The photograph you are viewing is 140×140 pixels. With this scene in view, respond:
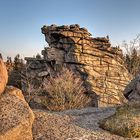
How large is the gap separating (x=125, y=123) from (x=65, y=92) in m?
25.9

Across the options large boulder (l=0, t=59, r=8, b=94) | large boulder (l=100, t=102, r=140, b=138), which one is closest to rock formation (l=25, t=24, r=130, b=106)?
large boulder (l=100, t=102, r=140, b=138)

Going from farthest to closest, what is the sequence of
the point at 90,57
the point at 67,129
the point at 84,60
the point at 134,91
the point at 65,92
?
the point at 90,57, the point at 84,60, the point at 65,92, the point at 134,91, the point at 67,129

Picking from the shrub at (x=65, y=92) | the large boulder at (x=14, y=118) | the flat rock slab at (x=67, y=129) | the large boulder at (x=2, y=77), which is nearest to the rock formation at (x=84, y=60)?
the shrub at (x=65, y=92)

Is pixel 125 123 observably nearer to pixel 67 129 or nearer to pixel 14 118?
pixel 67 129

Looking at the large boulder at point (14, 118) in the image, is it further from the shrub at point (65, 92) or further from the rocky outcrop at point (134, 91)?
the shrub at point (65, 92)

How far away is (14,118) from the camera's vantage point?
8148mm

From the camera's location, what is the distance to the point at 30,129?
823cm

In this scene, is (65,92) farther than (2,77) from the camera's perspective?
Yes

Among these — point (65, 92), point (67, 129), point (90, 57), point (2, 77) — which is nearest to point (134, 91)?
point (67, 129)

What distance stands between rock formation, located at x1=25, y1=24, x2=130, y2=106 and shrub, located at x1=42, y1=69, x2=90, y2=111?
2169 millimetres

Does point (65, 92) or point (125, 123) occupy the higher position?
point (125, 123)

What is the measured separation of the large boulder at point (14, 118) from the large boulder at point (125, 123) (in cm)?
245

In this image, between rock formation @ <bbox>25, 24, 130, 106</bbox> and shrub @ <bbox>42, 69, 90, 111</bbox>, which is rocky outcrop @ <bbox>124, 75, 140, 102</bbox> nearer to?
shrub @ <bbox>42, 69, 90, 111</bbox>

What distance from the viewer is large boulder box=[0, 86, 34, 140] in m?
7.69
